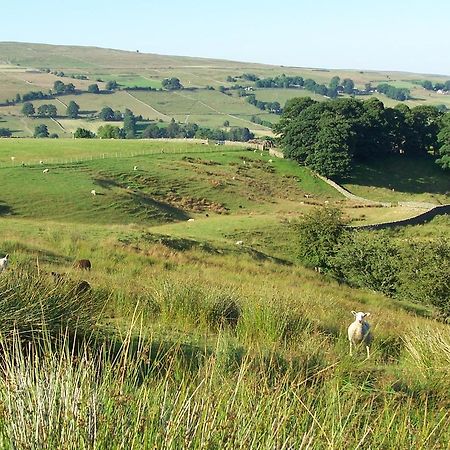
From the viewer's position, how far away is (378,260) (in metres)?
32.8

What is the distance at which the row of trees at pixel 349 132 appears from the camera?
6894 centimetres

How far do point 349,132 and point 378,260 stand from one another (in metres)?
40.2

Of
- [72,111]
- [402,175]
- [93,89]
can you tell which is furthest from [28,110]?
[402,175]

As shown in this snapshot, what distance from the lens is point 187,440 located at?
363 centimetres

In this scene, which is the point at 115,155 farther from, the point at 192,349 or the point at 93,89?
the point at 93,89

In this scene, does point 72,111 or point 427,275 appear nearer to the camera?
point 427,275

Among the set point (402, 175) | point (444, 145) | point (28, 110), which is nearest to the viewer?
point (402, 175)

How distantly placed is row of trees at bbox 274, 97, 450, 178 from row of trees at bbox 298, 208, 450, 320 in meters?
33.1

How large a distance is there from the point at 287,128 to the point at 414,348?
6883 centimetres

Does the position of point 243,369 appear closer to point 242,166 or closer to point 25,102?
point 242,166

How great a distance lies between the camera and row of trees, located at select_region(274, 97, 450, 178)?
68.9 m

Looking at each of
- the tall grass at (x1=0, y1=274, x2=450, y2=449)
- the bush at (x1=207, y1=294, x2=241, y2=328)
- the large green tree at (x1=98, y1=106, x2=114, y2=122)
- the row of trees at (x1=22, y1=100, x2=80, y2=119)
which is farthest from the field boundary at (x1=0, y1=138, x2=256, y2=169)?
the row of trees at (x1=22, y1=100, x2=80, y2=119)

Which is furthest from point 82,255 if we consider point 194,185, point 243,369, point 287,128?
point 287,128

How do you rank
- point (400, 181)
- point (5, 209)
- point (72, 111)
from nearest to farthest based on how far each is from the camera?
1. point (5, 209)
2. point (400, 181)
3. point (72, 111)
